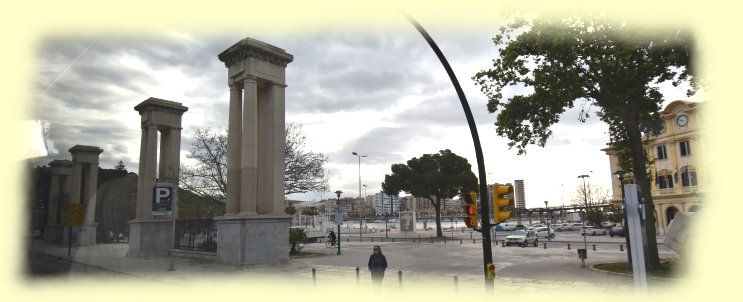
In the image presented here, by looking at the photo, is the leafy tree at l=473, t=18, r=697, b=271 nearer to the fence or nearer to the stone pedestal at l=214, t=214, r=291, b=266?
the stone pedestal at l=214, t=214, r=291, b=266

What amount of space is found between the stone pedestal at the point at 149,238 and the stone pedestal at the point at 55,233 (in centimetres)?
2060

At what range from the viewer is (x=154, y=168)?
31.5 meters

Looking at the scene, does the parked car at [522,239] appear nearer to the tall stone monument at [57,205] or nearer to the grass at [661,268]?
the grass at [661,268]

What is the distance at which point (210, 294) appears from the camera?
14.9m

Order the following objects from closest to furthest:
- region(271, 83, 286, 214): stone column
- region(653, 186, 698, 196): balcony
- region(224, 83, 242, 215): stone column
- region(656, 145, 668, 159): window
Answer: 1. region(224, 83, 242, 215): stone column
2. region(271, 83, 286, 214): stone column
3. region(653, 186, 698, 196): balcony
4. region(656, 145, 668, 159): window

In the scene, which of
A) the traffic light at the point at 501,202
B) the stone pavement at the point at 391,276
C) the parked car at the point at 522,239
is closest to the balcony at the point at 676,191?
the parked car at the point at 522,239

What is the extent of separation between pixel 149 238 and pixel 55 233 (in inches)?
930

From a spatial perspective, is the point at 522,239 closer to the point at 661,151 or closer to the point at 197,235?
the point at 197,235

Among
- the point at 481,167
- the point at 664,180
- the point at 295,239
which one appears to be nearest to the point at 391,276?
the point at 481,167

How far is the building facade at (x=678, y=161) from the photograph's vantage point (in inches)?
2013

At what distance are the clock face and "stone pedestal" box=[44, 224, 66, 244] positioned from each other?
68.0 meters

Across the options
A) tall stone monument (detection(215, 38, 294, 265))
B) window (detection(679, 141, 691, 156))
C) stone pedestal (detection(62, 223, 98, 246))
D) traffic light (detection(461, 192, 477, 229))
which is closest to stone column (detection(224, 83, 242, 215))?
tall stone monument (detection(215, 38, 294, 265))

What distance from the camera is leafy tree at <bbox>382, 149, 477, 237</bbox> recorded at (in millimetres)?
58688

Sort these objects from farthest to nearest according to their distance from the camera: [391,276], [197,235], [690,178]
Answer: [690,178] → [197,235] → [391,276]
